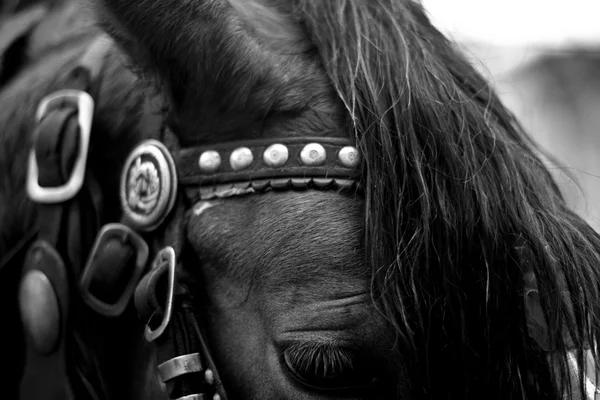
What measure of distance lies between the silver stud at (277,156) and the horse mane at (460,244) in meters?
0.12

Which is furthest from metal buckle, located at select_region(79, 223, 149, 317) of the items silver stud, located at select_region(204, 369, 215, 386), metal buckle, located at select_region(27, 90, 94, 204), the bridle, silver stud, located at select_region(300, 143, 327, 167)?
silver stud, located at select_region(300, 143, 327, 167)

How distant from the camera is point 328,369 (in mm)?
1207

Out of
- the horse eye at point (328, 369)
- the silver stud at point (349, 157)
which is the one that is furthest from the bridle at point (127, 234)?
the horse eye at point (328, 369)

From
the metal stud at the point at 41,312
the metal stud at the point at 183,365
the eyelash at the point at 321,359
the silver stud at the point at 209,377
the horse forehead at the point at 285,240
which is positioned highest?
the horse forehead at the point at 285,240

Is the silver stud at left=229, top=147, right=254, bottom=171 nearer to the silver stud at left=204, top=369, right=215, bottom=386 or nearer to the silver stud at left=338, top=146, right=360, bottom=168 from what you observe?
the silver stud at left=338, top=146, right=360, bottom=168

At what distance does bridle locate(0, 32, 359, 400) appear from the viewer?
1.32m

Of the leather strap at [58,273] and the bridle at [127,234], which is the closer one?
the bridle at [127,234]

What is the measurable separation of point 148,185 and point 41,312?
1.03ft

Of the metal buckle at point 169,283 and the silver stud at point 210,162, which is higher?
the silver stud at point 210,162

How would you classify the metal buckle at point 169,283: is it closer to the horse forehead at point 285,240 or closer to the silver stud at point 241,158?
the horse forehead at point 285,240

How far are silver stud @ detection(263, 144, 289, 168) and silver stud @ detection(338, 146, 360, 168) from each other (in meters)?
0.10

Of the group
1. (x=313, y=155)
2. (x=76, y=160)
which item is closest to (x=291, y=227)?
(x=313, y=155)

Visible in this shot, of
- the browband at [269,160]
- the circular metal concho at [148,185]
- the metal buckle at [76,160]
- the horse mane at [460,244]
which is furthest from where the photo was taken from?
the metal buckle at [76,160]

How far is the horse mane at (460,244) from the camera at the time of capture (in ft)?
3.90
